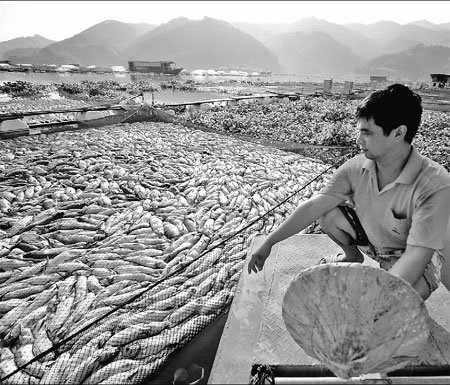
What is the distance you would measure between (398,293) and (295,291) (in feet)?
1.80

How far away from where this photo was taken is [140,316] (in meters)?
3.31

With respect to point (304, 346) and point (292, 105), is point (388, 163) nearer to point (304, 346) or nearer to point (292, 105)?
point (304, 346)

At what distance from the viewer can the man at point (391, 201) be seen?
2.04 m

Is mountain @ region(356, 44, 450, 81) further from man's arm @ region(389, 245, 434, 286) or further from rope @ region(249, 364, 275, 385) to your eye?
rope @ region(249, 364, 275, 385)

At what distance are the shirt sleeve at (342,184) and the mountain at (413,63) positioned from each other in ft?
550

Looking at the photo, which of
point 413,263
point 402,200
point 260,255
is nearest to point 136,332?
point 260,255

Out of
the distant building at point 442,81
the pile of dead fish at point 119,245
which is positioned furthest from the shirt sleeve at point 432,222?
the distant building at point 442,81

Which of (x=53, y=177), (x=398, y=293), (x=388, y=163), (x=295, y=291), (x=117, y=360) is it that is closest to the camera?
(x=398, y=293)

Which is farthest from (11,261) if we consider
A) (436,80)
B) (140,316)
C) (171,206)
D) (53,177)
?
(436,80)

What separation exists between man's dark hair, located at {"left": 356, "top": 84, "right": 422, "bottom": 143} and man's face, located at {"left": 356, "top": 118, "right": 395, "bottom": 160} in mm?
28

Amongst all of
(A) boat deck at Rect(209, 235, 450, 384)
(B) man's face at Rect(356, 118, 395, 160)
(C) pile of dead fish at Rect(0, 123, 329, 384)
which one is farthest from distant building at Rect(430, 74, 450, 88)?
(B) man's face at Rect(356, 118, 395, 160)

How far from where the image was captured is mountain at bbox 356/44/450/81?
14643cm

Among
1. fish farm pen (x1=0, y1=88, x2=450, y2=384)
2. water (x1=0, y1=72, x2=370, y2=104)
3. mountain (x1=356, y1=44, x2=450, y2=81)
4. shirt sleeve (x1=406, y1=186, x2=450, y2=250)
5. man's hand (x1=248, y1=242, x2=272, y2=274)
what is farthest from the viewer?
mountain (x1=356, y1=44, x2=450, y2=81)

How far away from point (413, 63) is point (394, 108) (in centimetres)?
18596
